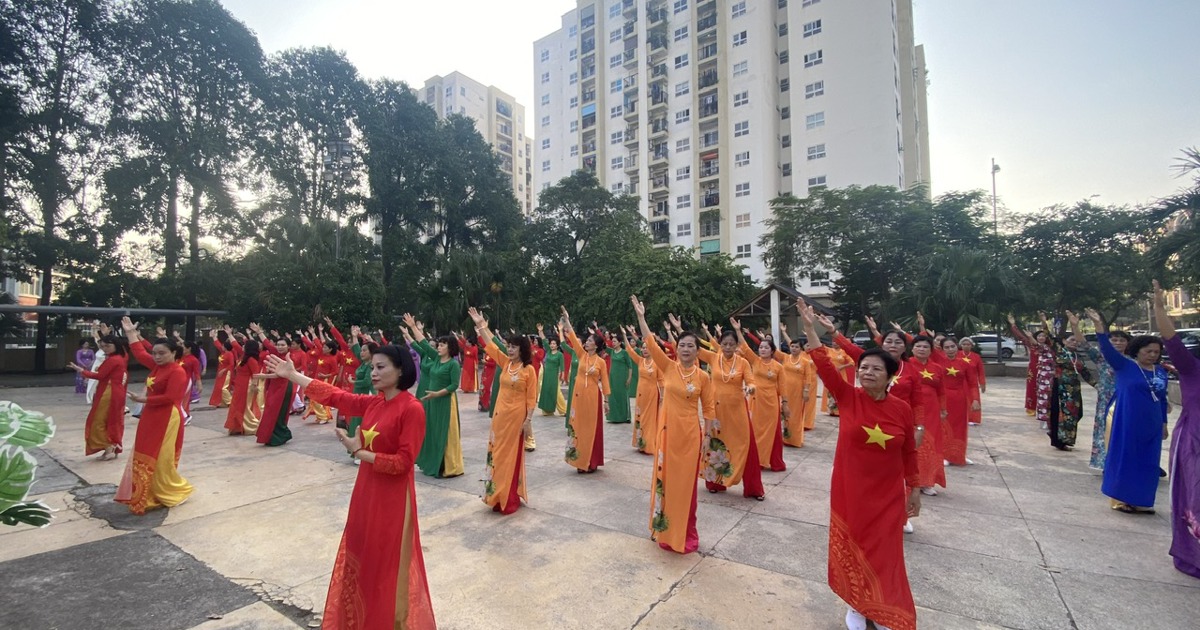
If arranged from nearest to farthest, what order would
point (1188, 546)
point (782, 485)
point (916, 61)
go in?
1. point (1188, 546)
2. point (782, 485)
3. point (916, 61)

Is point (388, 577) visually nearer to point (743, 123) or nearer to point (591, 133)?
point (743, 123)

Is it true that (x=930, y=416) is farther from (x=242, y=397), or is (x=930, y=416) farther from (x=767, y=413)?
(x=242, y=397)

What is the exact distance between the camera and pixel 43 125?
752 inches

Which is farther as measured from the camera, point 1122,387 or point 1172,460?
point 1122,387

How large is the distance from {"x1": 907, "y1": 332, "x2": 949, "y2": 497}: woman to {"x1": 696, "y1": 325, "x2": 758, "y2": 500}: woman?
5.09ft

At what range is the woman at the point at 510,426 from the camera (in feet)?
15.8

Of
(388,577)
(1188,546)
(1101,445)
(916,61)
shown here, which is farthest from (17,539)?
(916,61)

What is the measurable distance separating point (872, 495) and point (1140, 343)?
3.66m

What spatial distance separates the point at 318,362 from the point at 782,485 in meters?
8.30

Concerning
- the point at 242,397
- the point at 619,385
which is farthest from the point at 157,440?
the point at 619,385

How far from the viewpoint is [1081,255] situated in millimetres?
20219

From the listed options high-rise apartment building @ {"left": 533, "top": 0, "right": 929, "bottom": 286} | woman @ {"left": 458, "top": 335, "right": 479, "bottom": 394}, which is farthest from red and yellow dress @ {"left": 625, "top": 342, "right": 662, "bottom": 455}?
high-rise apartment building @ {"left": 533, "top": 0, "right": 929, "bottom": 286}

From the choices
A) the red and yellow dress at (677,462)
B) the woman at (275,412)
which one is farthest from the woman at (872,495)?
the woman at (275,412)

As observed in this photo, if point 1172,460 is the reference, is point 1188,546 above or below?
below
